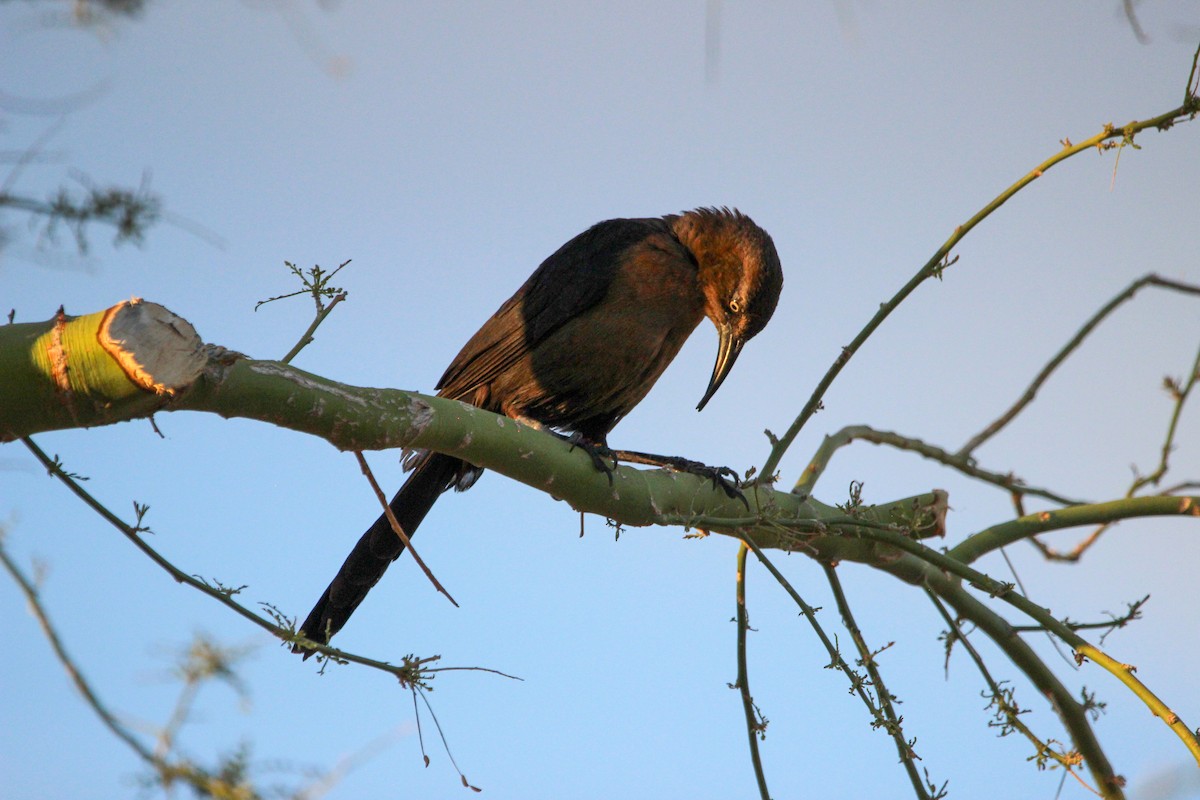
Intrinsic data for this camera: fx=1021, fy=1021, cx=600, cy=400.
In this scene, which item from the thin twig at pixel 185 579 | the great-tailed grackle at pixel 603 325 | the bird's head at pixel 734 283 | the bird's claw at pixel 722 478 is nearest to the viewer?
→ the thin twig at pixel 185 579

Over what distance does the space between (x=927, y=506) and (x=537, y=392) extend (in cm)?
134

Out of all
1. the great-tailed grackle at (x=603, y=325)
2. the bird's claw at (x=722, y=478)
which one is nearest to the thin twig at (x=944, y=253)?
the bird's claw at (x=722, y=478)

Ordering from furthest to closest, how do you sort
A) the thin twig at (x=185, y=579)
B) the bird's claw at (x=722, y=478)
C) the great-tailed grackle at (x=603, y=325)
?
the great-tailed grackle at (x=603, y=325) → the bird's claw at (x=722, y=478) → the thin twig at (x=185, y=579)

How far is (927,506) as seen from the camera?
296 centimetres

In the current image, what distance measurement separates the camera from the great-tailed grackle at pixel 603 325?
352 centimetres

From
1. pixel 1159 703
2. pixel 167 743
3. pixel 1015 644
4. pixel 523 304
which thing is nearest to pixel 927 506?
pixel 1015 644

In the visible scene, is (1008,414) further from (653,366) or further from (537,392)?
(537,392)

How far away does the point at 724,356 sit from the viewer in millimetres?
3793

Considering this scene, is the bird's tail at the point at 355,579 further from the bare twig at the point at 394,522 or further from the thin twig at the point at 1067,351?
the thin twig at the point at 1067,351

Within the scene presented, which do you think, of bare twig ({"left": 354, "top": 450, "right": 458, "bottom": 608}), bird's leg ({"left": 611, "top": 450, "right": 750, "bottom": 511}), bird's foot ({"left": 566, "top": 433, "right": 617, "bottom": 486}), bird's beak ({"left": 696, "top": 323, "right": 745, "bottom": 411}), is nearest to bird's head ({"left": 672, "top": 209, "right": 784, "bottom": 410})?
bird's beak ({"left": 696, "top": 323, "right": 745, "bottom": 411})

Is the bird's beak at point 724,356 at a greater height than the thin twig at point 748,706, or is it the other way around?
the bird's beak at point 724,356

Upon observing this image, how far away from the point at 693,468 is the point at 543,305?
953 millimetres

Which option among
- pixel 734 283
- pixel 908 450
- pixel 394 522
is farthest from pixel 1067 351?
pixel 394 522

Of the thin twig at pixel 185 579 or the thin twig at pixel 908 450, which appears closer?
the thin twig at pixel 185 579
